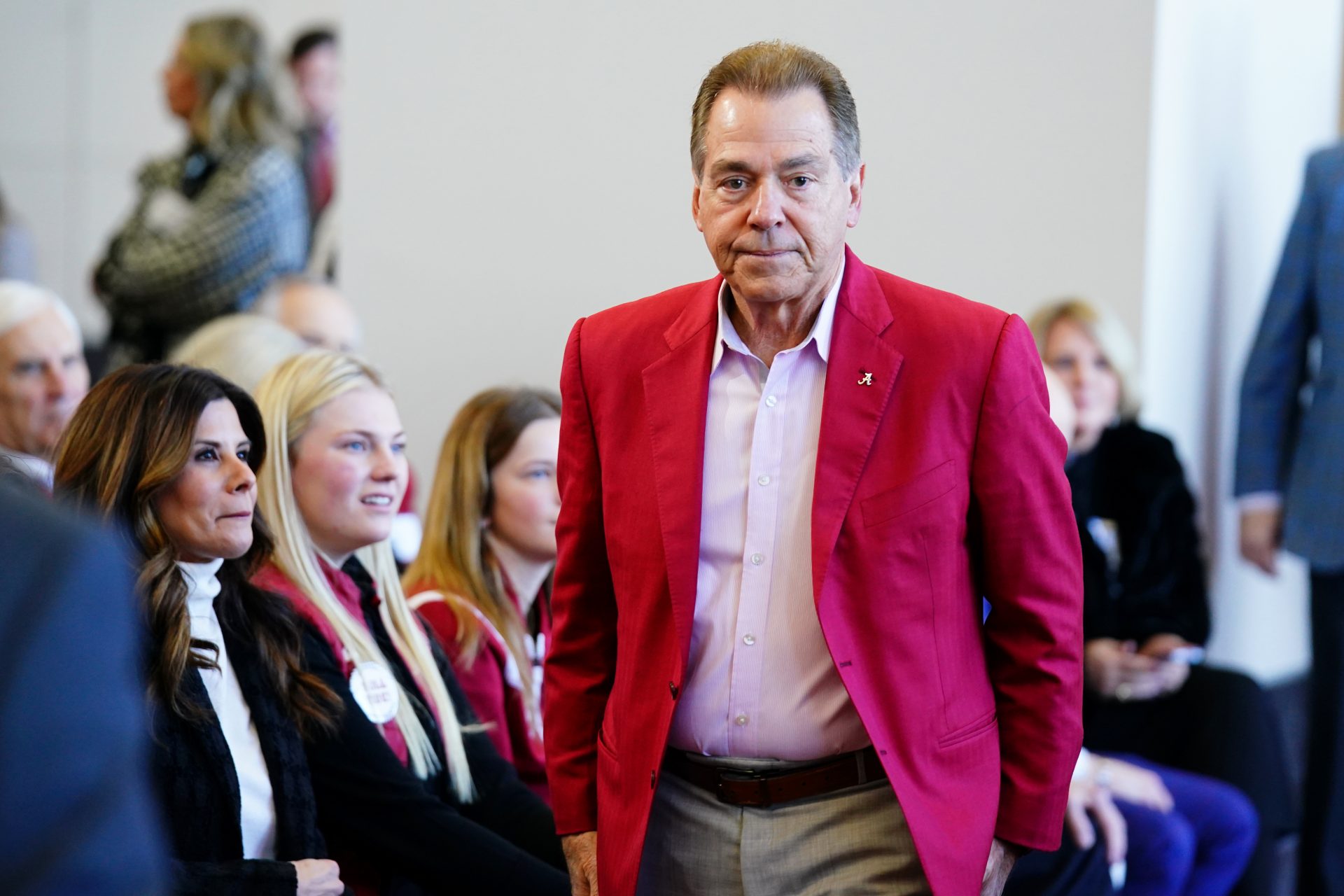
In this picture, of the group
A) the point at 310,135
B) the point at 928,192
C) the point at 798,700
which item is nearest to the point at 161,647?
the point at 798,700

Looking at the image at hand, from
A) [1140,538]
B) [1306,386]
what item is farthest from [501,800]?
[1306,386]

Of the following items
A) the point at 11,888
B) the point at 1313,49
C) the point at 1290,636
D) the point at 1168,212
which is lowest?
the point at 1290,636

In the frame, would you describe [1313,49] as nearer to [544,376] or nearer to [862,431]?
[544,376]

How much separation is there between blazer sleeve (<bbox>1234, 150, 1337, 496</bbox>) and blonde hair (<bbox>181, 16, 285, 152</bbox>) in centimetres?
298

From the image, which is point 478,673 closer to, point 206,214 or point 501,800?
point 501,800

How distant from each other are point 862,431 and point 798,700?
327 millimetres

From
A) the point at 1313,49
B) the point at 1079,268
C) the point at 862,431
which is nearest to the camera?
the point at 862,431

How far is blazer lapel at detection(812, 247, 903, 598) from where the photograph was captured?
1701 millimetres

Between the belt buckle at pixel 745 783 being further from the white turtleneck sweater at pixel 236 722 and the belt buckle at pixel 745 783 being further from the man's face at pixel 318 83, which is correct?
the man's face at pixel 318 83

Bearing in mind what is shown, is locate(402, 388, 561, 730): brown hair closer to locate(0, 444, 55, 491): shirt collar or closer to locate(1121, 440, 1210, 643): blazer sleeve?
locate(0, 444, 55, 491): shirt collar

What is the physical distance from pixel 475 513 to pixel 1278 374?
7.40 ft

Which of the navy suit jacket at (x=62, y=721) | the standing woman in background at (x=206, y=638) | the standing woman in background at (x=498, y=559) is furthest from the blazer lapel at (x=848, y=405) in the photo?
the standing woman in background at (x=498, y=559)

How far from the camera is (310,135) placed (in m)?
7.04

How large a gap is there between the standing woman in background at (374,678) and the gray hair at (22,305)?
3.27 ft
